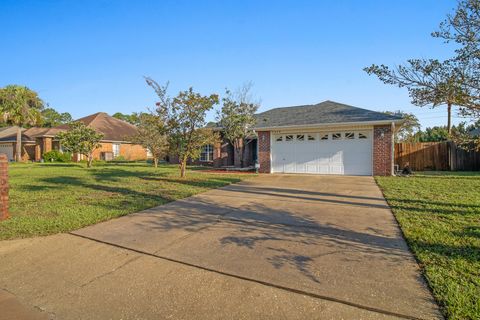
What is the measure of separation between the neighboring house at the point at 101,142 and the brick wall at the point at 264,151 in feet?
56.7

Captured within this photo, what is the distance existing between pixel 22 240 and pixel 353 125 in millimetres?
13248

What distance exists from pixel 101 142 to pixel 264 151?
819 inches

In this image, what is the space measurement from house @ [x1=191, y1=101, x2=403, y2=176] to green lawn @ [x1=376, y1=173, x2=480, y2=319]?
5031 mm

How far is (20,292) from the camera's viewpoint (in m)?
3.10

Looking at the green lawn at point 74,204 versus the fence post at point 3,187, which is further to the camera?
the fence post at point 3,187

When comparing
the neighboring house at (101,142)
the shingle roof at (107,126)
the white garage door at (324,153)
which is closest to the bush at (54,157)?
the neighboring house at (101,142)

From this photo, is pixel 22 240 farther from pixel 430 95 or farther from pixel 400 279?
pixel 430 95

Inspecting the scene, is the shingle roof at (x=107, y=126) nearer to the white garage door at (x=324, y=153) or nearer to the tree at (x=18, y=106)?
the tree at (x=18, y=106)

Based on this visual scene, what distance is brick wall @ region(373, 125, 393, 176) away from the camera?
42.2 ft

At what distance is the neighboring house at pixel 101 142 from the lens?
2975cm

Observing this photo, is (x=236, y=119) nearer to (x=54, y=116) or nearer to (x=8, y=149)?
(x=8, y=149)

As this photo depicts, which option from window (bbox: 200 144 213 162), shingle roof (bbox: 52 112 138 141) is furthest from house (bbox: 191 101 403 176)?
shingle roof (bbox: 52 112 138 141)

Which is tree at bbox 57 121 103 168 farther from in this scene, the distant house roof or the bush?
the distant house roof

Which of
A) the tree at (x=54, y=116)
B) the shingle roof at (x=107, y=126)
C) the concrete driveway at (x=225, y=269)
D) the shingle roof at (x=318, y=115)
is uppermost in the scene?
the tree at (x=54, y=116)
